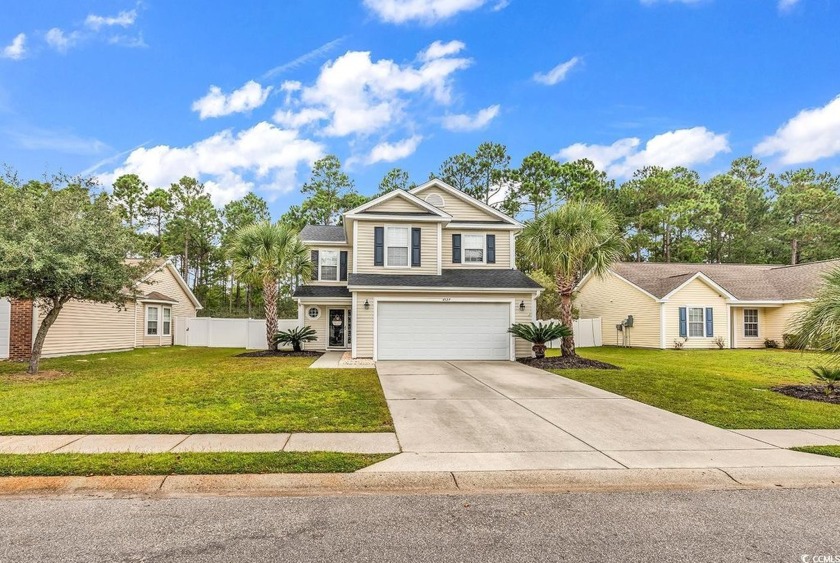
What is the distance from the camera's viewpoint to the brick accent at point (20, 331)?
14.4 m

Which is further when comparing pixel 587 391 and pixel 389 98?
pixel 389 98

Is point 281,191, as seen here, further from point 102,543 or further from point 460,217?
point 102,543

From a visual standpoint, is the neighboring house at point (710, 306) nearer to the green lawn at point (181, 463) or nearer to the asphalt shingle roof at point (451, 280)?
the asphalt shingle roof at point (451, 280)

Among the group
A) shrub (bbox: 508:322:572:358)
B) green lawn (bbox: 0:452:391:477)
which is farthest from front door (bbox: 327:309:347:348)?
green lawn (bbox: 0:452:391:477)

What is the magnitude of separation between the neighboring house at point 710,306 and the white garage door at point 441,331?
367 inches

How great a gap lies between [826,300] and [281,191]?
3356 cm

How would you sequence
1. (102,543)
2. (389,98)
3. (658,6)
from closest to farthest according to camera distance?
(102,543) < (658,6) < (389,98)

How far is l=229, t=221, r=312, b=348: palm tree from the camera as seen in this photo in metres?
16.5

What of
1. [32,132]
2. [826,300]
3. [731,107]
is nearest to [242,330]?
[32,132]

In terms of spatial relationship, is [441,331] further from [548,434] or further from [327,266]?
[548,434]

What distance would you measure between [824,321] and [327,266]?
1688 centimetres

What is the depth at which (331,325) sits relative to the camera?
64.1ft

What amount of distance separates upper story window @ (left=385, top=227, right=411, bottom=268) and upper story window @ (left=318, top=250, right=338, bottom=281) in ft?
15.2

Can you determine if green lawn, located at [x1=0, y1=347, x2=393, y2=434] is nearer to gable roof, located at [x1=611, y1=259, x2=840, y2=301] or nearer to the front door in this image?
the front door
